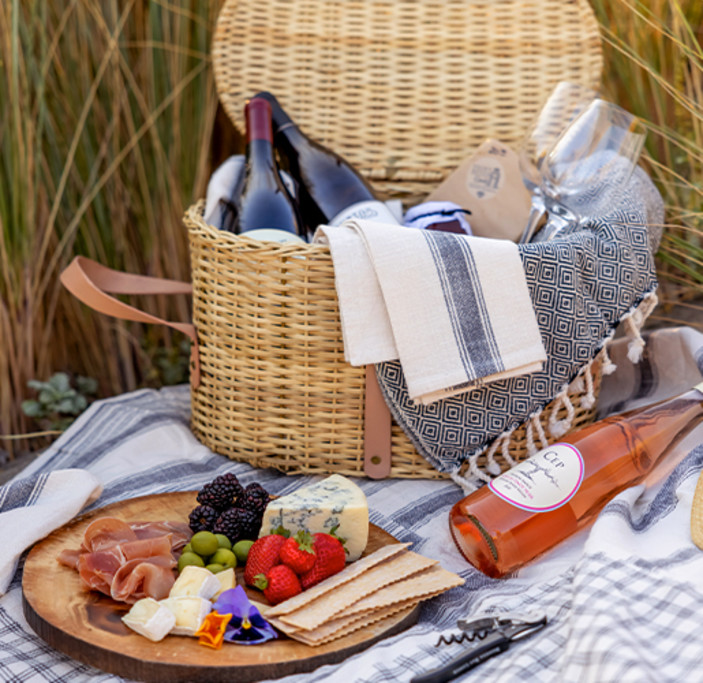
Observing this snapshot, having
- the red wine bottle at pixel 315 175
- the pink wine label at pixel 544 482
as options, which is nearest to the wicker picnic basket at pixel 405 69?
the red wine bottle at pixel 315 175

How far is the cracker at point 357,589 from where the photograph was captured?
2.76ft

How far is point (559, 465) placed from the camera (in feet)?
3.41

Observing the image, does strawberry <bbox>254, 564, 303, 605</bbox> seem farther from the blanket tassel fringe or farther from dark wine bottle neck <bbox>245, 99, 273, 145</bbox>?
dark wine bottle neck <bbox>245, 99, 273, 145</bbox>

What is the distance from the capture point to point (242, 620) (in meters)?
0.85

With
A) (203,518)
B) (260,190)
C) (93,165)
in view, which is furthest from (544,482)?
(93,165)

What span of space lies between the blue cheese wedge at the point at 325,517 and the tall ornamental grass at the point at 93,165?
0.86 m

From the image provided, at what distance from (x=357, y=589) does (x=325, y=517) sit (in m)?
0.10

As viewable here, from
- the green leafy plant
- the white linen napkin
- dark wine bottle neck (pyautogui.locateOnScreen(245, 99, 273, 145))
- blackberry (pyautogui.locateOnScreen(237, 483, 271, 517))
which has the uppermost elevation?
dark wine bottle neck (pyautogui.locateOnScreen(245, 99, 273, 145))

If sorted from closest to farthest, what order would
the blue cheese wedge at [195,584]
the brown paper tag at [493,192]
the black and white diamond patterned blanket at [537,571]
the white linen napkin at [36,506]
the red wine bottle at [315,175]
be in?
the black and white diamond patterned blanket at [537,571] → the blue cheese wedge at [195,584] → the white linen napkin at [36,506] → the brown paper tag at [493,192] → the red wine bottle at [315,175]

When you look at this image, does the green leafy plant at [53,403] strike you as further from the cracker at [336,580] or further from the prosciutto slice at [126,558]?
the cracker at [336,580]

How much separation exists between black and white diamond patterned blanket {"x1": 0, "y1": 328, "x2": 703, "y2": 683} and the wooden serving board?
0.05ft

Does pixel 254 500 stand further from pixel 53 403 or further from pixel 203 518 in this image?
pixel 53 403

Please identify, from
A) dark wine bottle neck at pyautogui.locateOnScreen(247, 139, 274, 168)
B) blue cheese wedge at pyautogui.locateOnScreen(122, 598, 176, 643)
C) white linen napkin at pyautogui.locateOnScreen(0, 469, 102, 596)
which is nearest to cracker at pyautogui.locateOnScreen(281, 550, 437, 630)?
blue cheese wedge at pyautogui.locateOnScreen(122, 598, 176, 643)

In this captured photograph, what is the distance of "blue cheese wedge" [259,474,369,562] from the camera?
96 cm
